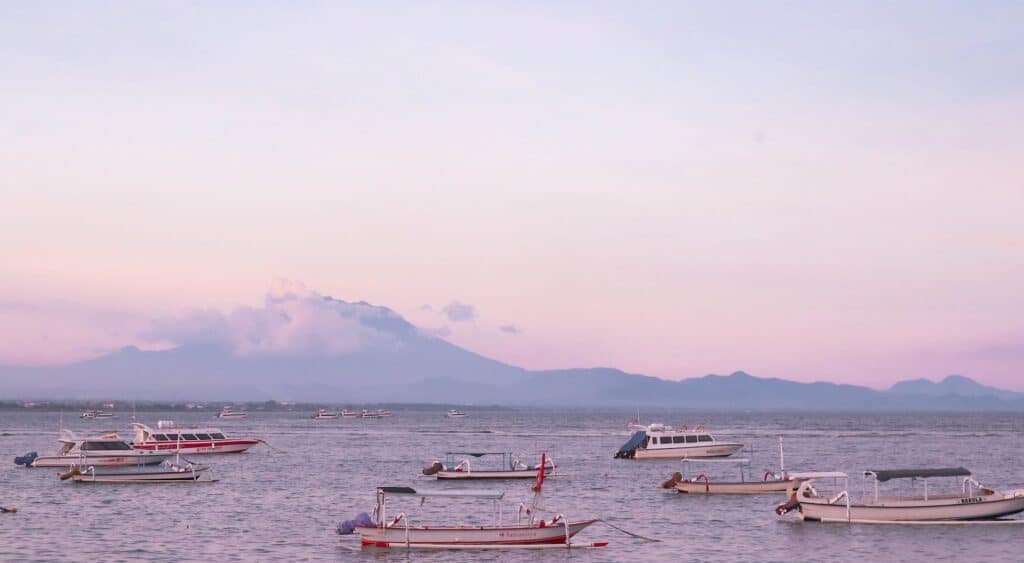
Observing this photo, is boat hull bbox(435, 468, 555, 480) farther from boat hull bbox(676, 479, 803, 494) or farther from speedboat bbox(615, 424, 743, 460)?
speedboat bbox(615, 424, 743, 460)

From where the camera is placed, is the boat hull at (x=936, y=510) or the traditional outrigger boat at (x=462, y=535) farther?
the boat hull at (x=936, y=510)

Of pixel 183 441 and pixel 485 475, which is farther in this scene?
pixel 183 441

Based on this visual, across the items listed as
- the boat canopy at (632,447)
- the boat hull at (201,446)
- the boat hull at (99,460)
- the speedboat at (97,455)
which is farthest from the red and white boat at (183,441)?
the boat canopy at (632,447)

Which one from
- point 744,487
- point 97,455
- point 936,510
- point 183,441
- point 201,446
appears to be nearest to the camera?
point 936,510

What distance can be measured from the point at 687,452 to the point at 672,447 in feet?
5.72

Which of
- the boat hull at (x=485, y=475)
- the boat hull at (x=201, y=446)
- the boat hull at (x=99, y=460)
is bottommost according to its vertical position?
the boat hull at (x=485, y=475)

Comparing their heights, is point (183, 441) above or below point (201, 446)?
above

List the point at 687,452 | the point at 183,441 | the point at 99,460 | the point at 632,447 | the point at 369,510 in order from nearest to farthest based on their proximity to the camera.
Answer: the point at 369,510, the point at 99,460, the point at 632,447, the point at 687,452, the point at 183,441

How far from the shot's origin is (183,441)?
372 feet

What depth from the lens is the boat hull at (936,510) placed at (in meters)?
55.6

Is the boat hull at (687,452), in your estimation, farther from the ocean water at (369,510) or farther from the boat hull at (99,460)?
the boat hull at (99,460)

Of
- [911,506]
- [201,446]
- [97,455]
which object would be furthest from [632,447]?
[911,506]

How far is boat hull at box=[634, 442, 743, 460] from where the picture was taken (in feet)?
350

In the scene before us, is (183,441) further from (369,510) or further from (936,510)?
(936,510)
